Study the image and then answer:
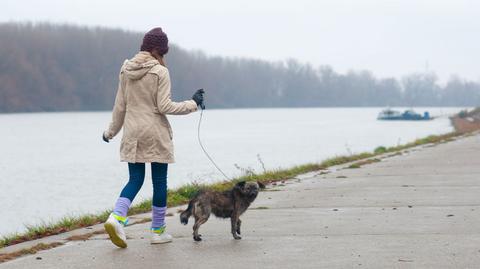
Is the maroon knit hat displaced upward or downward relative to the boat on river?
upward

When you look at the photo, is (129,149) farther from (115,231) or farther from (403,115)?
(403,115)

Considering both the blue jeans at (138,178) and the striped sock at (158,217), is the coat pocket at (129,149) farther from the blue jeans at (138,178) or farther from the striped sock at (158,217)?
the striped sock at (158,217)

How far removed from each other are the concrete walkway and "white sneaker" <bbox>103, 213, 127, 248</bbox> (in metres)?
0.09

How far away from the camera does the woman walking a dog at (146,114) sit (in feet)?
24.0

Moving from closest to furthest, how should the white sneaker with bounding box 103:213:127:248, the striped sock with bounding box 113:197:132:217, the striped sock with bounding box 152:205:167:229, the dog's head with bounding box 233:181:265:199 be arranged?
the white sneaker with bounding box 103:213:127:248
the striped sock with bounding box 113:197:132:217
the striped sock with bounding box 152:205:167:229
the dog's head with bounding box 233:181:265:199

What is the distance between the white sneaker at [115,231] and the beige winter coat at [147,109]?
60cm

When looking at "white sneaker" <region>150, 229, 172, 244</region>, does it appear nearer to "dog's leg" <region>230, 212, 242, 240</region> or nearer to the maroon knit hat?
"dog's leg" <region>230, 212, 242, 240</region>

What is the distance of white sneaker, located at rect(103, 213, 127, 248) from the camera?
7.05 metres

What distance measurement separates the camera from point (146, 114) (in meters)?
7.38

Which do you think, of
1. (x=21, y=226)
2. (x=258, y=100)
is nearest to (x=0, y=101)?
(x=258, y=100)

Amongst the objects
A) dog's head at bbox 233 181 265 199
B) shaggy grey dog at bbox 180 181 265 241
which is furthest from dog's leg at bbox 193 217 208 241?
dog's head at bbox 233 181 265 199

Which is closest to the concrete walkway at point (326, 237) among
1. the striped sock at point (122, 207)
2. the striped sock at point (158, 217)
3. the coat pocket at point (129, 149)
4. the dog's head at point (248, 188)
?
the striped sock at point (158, 217)

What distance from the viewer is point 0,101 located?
374 feet

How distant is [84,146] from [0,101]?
71212mm
